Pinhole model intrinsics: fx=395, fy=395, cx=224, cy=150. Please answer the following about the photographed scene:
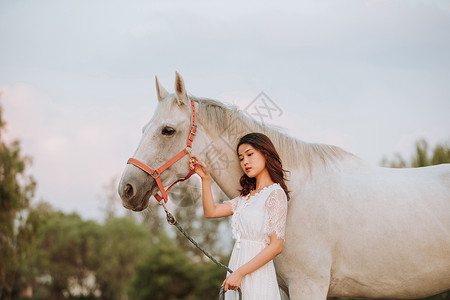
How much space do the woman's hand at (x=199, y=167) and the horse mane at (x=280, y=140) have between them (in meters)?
0.37

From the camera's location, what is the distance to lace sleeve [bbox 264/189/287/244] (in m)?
2.87

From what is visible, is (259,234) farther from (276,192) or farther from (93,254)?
(93,254)

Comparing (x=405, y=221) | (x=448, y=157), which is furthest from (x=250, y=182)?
(x=448, y=157)

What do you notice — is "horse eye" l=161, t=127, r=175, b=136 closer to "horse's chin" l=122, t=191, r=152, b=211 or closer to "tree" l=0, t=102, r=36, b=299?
"horse's chin" l=122, t=191, r=152, b=211

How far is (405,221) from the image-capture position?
121 inches

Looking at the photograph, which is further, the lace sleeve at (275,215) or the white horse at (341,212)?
the white horse at (341,212)

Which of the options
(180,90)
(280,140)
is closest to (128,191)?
(180,90)

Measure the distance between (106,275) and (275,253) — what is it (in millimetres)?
26868

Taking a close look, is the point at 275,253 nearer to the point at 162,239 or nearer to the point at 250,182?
the point at 250,182

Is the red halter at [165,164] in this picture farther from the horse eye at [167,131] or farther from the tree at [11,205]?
the tree at [11,205]

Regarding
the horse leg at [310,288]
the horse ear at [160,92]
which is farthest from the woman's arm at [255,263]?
the horse ear at [160,92]

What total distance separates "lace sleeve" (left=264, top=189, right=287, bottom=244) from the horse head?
853 millimetres

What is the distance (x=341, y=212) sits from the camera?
10.4 ft

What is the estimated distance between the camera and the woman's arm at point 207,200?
10.8 ft
